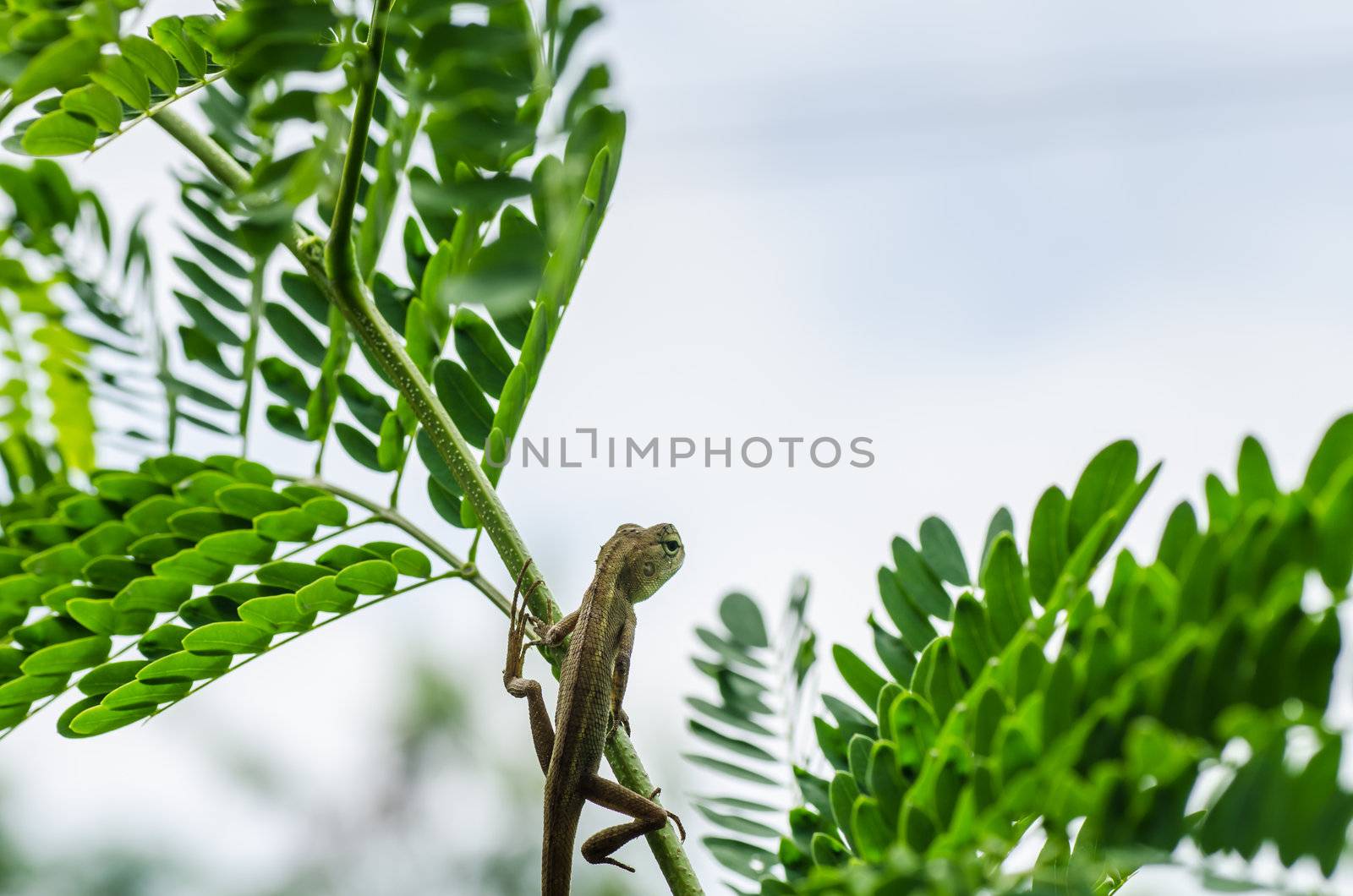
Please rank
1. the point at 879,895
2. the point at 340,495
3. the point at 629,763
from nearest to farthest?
the point at 879,895
the point at 629,763
the point at 340,495

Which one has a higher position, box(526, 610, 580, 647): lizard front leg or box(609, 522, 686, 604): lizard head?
box(526, 610, 580, 647): lizard front leg

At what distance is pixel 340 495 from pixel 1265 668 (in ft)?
4.99

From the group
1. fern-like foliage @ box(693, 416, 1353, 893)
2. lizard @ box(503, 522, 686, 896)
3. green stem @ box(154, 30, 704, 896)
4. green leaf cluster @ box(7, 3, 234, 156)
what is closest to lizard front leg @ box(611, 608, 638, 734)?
lizard @ box(503, 522, 686, 896)

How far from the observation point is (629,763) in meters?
1.79

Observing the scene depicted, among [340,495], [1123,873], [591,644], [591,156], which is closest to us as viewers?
[1123,873]

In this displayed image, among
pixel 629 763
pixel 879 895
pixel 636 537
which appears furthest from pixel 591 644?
pixel 879 895

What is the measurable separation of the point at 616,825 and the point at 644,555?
70cm

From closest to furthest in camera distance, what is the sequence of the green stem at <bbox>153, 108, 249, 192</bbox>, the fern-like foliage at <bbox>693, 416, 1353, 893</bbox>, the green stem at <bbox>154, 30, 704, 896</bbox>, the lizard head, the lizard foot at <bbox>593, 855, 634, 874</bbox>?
the fern-like foliage at <bbox>693, 416, 1353, 893</bbox> < the green stem at <bbox>154, 30, 704, 896</bbox> < the green stem at <bbox>153, 108, 249, 192</bbox> < the lizard foot at <bbox>593, 855, 634, 874</bbox> < the lizard head

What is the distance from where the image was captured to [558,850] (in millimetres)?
2244

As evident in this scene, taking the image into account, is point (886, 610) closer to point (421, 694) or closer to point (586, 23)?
point (586, 23)

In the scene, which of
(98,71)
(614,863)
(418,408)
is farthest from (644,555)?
(98,71)

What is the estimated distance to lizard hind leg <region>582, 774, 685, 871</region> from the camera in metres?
2.13

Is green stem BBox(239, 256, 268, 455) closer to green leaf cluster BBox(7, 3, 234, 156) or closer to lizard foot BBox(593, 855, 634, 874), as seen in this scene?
green leaf cluster BBox(7, 3, 234, 156)

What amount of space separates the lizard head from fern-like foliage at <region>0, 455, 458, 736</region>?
1.03 meters
